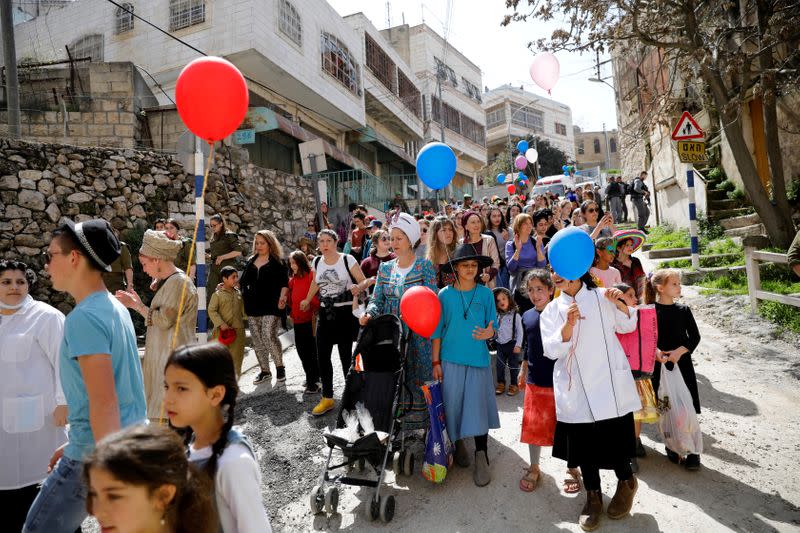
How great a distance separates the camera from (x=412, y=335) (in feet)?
14.3

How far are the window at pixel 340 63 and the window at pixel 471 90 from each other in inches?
651

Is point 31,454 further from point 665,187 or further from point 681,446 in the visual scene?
point 665,187

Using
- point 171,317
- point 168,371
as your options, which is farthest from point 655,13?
point 168,371

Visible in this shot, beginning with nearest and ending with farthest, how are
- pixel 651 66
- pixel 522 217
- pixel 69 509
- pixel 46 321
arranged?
pixel 69 509 → pixel 46 321 → pixel 522 217 → pixel 651 66

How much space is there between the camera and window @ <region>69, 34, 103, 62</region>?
16.6 meters

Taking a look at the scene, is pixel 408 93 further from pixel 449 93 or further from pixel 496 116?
pixel 496 116

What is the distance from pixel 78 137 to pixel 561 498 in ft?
45.8

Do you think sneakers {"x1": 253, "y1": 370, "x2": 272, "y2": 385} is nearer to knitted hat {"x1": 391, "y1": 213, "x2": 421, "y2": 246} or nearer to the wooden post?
knitted hat {"x1": 391, "y1": 213, "x2": 421, "y2": 246}

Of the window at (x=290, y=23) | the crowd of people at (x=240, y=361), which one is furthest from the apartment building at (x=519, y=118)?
the crowd of people at (x=240, y=361)

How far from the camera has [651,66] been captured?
17.8 meters

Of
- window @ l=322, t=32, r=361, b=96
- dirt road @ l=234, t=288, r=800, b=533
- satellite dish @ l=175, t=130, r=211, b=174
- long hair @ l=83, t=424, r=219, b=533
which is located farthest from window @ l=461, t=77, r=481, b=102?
long hair @ l=83, t=424, r=219, b=533

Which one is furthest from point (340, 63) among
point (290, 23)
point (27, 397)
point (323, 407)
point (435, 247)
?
point (27, 397)

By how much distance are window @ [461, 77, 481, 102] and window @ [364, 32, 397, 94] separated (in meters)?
11.1

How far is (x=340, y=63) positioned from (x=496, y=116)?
35.5 metres
